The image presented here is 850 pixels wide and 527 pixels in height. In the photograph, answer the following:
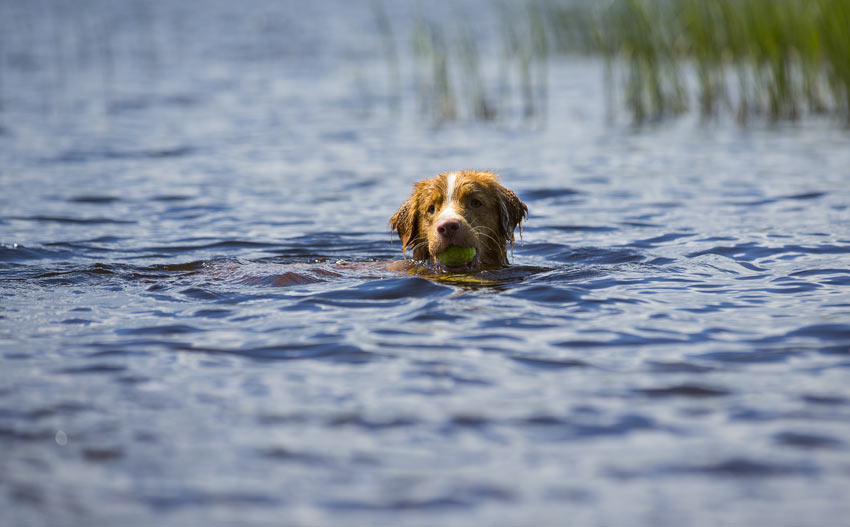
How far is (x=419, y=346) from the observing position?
6.25 m

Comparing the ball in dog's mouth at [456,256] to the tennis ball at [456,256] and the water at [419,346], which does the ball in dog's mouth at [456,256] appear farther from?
the water at [419,346]

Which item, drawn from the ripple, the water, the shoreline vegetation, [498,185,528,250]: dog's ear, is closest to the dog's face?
[498,185,528,250]: dog's ear

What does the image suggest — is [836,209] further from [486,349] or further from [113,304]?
[113,304]

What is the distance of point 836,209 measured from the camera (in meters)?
11.1

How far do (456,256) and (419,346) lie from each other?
1.91 m

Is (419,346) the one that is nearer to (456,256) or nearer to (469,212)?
(456,256)

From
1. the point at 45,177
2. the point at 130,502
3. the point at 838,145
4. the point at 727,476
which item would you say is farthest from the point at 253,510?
the point at 838,145

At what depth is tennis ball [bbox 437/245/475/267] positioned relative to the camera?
796 centimetres

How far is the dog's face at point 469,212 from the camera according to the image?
8297 mm

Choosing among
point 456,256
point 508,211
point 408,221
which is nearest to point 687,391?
point 456,256

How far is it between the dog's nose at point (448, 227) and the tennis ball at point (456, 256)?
17 cm

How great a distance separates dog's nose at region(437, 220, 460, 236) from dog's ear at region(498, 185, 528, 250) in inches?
34.5

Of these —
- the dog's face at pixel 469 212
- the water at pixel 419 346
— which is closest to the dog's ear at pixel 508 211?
the dog's face at pixel 469 212

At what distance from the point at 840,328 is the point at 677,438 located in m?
2.23
